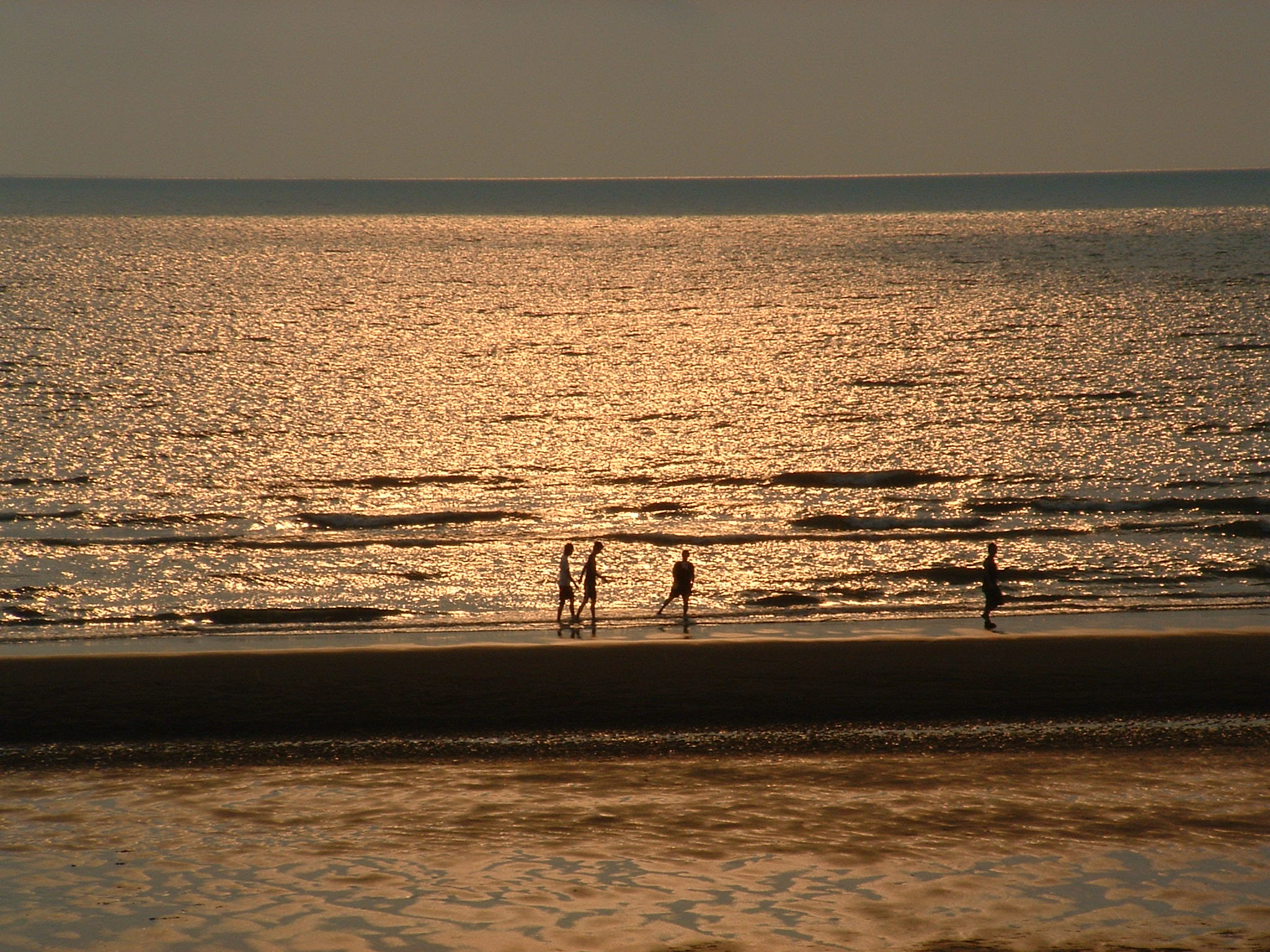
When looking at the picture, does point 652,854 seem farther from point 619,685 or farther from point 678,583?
point 678,583

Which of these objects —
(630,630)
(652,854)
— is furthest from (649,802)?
(630,630)

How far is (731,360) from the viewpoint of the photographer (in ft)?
231

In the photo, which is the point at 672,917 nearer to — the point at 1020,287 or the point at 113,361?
the point at 113,361

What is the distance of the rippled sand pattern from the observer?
1162cm

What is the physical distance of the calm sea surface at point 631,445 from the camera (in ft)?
97.6

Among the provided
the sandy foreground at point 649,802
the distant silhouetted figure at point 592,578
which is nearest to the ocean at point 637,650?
the sandy foreground at point 649,802

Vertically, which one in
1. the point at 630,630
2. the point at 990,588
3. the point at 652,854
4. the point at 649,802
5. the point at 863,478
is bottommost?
the point at 652,854

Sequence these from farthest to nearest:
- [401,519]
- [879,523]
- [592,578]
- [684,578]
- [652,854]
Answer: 1. [401,519]
2. [879,523]
3. [684,578]
4. [592,578]
5. [652,854]

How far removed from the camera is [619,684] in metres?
19.4

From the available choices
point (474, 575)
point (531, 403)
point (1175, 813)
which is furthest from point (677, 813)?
point (531, 403)

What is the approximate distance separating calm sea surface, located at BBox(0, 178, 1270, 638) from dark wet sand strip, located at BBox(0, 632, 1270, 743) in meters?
4.85

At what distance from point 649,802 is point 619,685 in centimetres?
449

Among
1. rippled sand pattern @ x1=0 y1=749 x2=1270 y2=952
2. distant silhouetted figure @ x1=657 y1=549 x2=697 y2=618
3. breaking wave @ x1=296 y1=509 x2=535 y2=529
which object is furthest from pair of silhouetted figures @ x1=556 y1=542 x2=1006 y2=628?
breaking wave @ x1=296 y1=509 x2=535 y2=529

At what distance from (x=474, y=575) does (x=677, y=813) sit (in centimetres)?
1648
